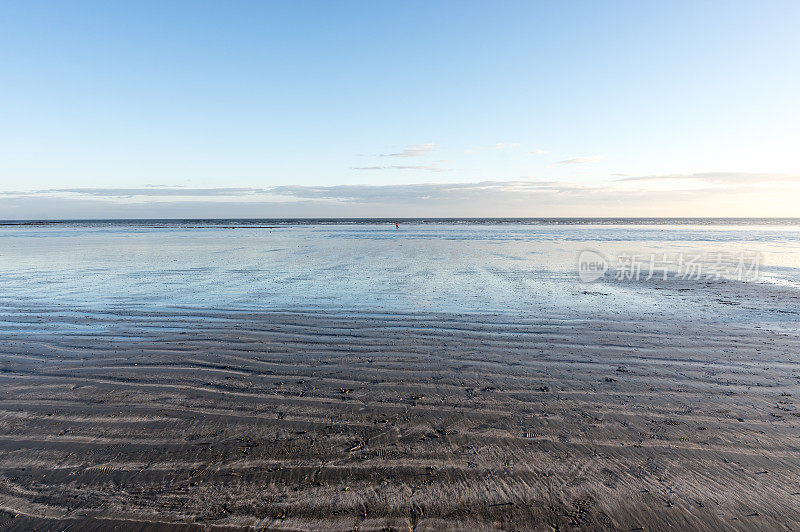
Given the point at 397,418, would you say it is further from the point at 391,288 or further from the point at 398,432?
the point at 391,288

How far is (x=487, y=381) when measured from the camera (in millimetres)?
7086

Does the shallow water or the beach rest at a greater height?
the beach

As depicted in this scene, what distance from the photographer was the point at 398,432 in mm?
5402

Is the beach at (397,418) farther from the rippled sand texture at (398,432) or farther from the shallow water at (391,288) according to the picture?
the shallow water at (391,288)

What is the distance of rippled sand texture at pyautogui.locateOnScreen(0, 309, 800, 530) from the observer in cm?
407

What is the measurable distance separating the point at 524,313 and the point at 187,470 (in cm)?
937

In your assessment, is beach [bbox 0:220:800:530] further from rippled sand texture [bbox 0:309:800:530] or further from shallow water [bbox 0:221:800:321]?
shallow water [bbox 0:221:800:321]

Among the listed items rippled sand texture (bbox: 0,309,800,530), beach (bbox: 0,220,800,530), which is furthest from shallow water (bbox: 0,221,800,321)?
rippled sand texture (bbox: 0,309,800,530)

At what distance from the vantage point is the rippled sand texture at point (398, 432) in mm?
4070

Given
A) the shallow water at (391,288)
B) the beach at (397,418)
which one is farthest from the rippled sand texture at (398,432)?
the shallow water at (391,288)

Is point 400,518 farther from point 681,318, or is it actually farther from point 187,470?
point 681,318

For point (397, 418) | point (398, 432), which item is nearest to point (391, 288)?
point (397, 418)

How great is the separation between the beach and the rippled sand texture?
0.09 feet

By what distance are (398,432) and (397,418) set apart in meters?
0.37
